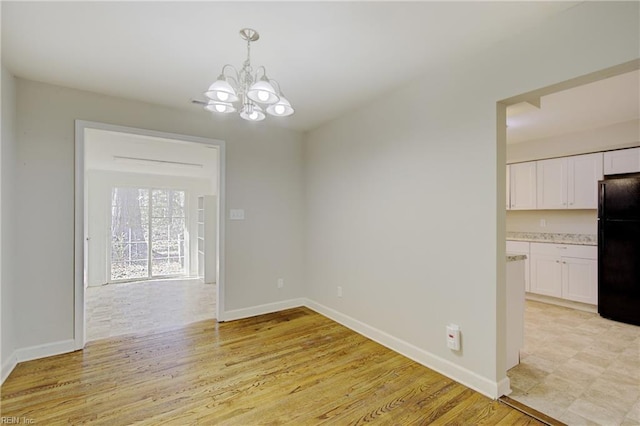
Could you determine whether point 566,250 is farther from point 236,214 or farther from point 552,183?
point 236,214

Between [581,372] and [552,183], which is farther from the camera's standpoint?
[552,183]

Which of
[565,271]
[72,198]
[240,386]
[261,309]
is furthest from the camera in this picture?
[565,271]

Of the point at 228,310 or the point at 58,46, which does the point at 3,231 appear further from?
the point at 228,310

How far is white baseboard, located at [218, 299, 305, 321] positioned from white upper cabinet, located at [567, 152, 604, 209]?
4.30 metres

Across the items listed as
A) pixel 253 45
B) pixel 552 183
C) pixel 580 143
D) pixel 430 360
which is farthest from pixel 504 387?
pixel 580 143

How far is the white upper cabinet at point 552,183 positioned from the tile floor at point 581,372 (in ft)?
5.77

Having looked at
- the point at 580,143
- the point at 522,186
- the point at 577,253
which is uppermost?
the point at 580,143

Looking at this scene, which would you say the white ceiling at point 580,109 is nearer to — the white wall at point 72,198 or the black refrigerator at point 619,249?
the black refrigerator at point 619,249

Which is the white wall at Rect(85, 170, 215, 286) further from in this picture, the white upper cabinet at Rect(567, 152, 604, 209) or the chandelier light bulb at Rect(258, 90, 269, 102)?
the white upper cabinet at Rect(567, 152, 604, 209)

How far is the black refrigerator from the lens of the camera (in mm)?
3477

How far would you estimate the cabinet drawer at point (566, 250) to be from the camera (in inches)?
157

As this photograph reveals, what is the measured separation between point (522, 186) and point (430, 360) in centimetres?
387

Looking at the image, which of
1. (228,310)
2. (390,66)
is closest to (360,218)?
(390,66)

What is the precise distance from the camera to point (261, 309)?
390cm
